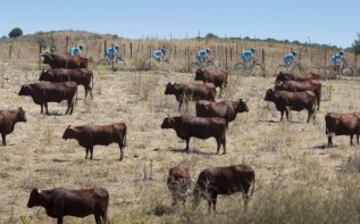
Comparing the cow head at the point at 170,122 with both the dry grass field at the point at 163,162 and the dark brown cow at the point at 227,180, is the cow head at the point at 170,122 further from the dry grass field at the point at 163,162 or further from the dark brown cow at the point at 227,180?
the dark brown cow at the point at 227,180

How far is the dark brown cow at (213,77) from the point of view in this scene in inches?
978

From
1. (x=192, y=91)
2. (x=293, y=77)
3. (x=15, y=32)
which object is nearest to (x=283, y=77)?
(x=293, y=77)

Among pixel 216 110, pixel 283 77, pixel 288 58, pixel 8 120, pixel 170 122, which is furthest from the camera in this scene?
pixel 288 58

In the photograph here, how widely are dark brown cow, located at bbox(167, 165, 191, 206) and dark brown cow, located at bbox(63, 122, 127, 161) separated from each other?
364 cm

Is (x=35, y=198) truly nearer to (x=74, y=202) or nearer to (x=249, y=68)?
(x=74, y=202)

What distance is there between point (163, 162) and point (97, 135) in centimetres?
152

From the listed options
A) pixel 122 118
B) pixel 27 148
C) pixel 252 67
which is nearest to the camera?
pixel 27 148

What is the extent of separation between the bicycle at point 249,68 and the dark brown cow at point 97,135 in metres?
19.6

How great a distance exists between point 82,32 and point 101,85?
154 ft

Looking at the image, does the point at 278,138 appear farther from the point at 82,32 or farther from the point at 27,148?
the point at 82,32

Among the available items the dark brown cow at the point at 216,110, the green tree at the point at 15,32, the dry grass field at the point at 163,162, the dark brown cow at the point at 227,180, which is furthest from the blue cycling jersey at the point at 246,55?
the green tree at the point at 15,32

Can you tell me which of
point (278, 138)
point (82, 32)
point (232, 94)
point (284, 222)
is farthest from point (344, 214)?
point (82, 32)

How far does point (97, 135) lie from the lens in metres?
15.1

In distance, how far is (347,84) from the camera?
31750mm
